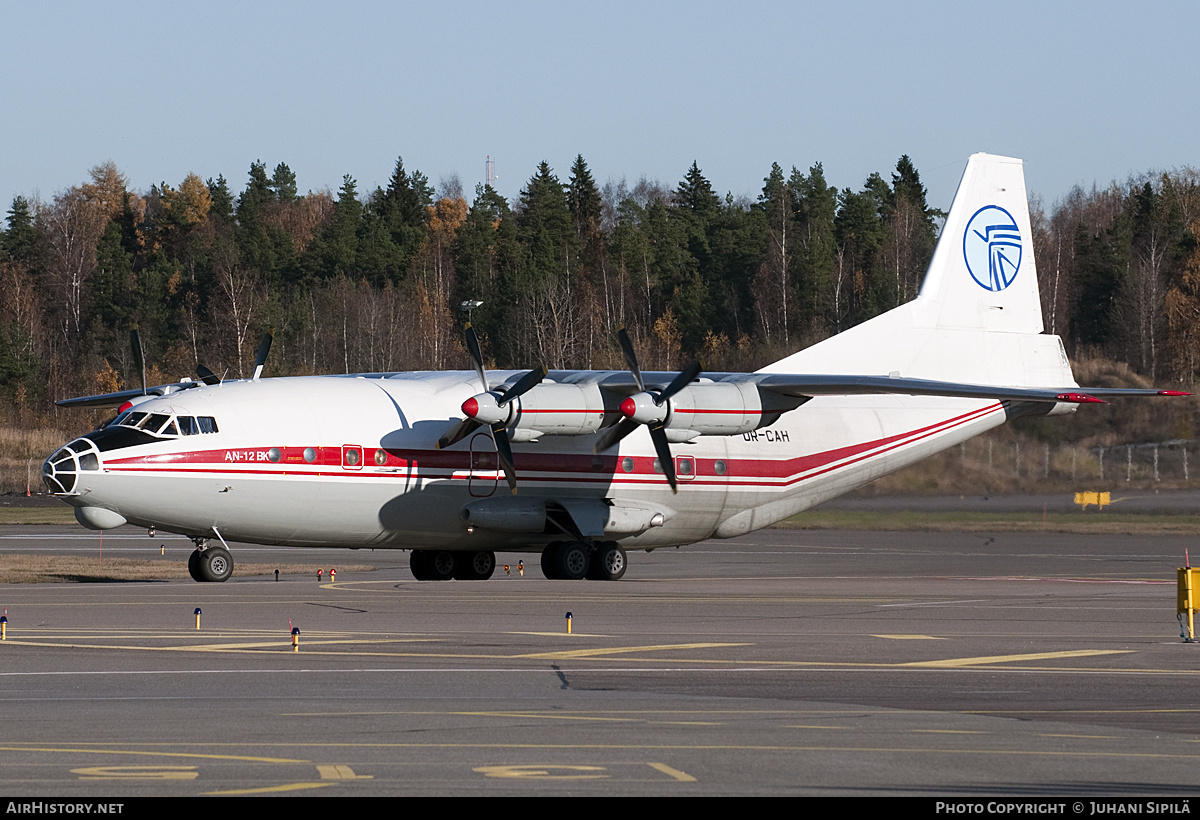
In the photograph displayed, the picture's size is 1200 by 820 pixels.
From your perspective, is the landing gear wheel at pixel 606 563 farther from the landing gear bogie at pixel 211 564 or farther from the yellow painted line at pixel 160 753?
the yellow painted line at pixel 160 753

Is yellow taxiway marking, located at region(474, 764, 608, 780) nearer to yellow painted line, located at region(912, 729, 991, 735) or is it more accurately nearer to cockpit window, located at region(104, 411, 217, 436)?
yellow painted line, located at region(912, 729, 991, 735)

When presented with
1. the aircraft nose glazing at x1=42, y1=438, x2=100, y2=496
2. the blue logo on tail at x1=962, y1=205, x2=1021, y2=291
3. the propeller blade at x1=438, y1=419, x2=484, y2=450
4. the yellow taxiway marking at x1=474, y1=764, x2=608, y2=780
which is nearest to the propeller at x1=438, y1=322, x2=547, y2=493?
the propeller blade at x1=438, y1=419, x2=484, y2=450

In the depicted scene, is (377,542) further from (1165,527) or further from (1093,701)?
(1165,527)

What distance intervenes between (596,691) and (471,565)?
1707cm

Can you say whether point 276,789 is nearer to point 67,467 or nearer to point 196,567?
point 67,467

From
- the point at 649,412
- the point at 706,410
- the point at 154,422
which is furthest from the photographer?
the point at 706,410

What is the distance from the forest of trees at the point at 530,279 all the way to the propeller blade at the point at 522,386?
46487 mm

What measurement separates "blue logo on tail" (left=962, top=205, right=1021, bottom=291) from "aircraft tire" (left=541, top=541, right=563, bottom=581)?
497 inches

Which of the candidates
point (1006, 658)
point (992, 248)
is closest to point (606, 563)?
point (992, 248)

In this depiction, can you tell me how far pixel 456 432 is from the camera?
86.5ft

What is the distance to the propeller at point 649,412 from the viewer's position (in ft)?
84.7

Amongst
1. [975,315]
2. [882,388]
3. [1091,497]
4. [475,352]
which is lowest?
[1091,497]

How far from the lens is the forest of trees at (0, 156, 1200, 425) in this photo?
82.0 m
